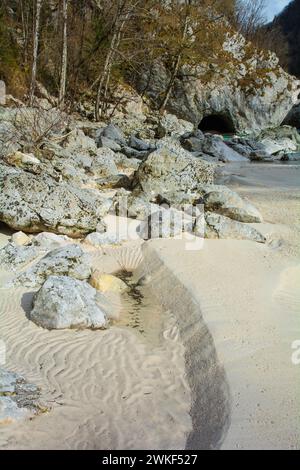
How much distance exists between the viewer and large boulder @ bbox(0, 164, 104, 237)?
22.6 ft

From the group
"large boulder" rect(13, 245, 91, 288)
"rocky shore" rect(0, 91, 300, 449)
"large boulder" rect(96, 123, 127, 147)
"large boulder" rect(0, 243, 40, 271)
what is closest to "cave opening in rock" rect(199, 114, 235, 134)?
"large boulder" rect(96, 123, 127, 147)

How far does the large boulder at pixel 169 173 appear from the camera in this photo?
9289 millimetres

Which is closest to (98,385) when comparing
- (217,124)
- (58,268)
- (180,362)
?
(180,362)

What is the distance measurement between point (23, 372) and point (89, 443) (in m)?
1.08

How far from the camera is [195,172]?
391 inches

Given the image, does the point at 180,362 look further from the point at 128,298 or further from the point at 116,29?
the point at 116,29

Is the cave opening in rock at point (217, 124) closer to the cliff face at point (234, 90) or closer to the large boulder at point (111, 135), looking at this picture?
the cliff face at point (234, 90)

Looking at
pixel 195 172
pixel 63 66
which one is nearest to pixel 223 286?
pixel 195 172

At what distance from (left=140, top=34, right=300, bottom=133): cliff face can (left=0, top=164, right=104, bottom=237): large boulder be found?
20534 millimetres

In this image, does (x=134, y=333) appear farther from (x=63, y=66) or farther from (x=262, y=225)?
(x=63, y=66)

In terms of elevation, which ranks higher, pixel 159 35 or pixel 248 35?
pixel 248 35

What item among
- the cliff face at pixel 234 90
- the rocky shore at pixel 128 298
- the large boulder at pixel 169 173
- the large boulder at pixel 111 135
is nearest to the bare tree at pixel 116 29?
the large boulder at pixel 111 135

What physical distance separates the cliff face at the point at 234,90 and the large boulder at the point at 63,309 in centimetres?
2328

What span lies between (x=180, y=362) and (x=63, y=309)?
1.35 m
